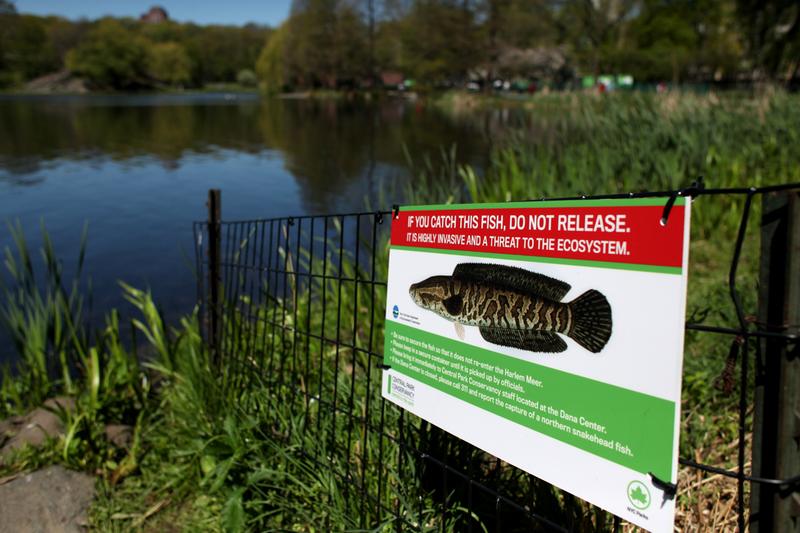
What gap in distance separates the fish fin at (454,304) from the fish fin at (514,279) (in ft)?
0.16

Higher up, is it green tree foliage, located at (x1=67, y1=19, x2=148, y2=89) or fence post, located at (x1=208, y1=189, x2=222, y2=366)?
green tree foliage, located at (x1=67, y1=19, x2=148, y2=89)

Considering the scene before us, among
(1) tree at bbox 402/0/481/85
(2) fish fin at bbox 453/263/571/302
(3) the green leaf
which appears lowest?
(3) the green leaf

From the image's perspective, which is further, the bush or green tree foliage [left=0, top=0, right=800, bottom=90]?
the bush

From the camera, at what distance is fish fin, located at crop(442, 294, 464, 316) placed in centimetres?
143

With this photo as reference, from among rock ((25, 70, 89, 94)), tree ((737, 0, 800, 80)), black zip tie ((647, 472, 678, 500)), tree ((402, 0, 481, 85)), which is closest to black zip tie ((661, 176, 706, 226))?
black zip tie ((647, 472, 678, 500))

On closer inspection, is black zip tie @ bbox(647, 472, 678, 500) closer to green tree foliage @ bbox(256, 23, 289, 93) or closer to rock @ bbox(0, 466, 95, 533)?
rock @ bbox(0, 466, 95, 533)

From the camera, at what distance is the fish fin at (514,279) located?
1212mm

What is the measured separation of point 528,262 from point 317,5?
2637 inches

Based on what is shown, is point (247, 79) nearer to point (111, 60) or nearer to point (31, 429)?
point (111, 60)

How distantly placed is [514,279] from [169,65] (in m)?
111

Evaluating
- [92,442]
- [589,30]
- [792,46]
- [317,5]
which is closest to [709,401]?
[92,442]

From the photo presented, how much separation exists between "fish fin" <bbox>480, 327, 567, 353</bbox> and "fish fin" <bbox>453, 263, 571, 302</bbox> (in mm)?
77

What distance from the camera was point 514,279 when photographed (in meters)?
1.31

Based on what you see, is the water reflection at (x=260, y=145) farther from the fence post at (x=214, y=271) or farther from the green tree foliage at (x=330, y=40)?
the green tree foliage at (x=330, y=40)
